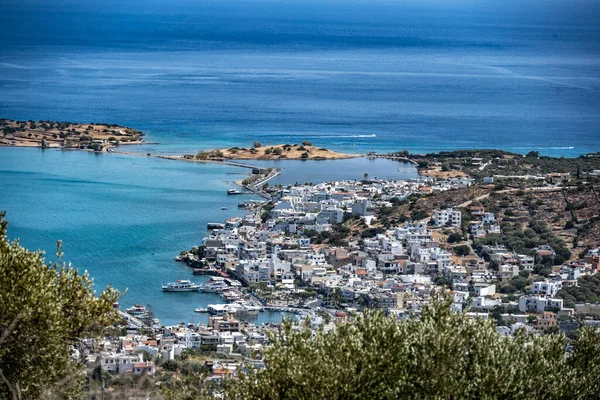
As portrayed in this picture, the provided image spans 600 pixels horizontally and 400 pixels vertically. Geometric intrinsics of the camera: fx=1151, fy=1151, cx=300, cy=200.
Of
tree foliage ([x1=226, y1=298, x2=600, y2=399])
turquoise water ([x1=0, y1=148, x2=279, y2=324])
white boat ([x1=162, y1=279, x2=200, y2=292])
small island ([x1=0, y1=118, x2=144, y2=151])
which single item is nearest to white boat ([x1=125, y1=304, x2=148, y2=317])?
turquoise water ([x1=0, y1=148, x2=279, y2=324])

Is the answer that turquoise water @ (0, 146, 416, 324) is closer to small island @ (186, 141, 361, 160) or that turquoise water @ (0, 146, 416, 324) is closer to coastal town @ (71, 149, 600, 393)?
coastal town @ (71, 149, 600, 393)

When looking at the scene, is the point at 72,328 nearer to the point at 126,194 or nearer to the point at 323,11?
the point at 126,194

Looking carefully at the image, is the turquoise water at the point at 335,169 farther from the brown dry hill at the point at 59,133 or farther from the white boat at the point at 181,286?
the white boat at the point at 181,286

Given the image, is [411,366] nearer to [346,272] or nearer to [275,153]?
[346,272]

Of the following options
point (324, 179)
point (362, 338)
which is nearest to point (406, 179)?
point (324, 179)

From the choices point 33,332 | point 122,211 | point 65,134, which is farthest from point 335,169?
point 33,332
